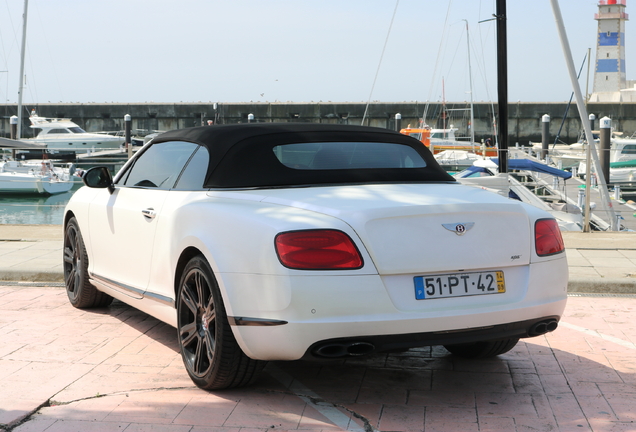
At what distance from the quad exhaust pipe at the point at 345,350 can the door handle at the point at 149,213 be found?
63.9 inches

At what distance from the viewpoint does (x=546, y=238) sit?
4.12 meters

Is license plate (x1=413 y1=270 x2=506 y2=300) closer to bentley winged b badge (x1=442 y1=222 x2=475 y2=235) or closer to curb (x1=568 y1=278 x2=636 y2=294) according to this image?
bentley winged b badge (x1=442 y1=222 x2=475 y2=235)

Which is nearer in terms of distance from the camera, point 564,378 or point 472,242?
point 472,242

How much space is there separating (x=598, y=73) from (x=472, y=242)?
10024cm

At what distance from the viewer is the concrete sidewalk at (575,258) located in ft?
24.2

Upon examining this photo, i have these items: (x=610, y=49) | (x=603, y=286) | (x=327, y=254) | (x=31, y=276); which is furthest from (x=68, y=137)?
(x=610, y=49)

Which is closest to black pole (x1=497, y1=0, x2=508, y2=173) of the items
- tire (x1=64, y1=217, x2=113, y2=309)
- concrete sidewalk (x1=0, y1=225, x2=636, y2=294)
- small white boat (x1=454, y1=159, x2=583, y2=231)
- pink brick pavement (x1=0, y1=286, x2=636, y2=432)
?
small white boat (x1=454, y1=159, x2=583, y2=231)

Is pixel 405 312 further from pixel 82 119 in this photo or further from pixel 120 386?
pixel 82 119

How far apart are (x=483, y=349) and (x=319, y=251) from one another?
1740 mm

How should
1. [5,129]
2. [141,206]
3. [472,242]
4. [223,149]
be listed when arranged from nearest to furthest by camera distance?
[472,242] → [223,149] → [141,206] → [5,129]

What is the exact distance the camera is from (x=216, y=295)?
13.1ft

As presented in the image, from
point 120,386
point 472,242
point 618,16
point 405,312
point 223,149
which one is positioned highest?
point 618,16

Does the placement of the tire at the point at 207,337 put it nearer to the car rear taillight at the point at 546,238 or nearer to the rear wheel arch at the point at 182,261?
the rear wheel arch at the point at 182,261

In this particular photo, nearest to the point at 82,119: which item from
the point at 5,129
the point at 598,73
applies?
the point at 5,129
